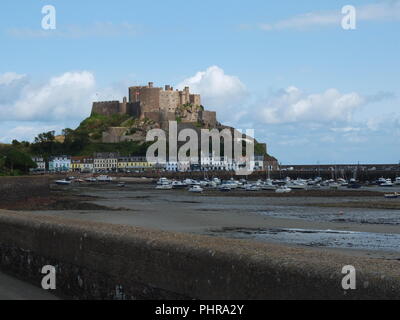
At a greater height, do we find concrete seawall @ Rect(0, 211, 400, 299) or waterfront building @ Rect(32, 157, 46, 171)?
waterfront building @ Rect(32, 157, 46, 171)

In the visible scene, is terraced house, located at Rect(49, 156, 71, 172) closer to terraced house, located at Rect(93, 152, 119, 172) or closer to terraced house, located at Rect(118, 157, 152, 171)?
terraced house, located at Rect(93, 152, 119, 172)

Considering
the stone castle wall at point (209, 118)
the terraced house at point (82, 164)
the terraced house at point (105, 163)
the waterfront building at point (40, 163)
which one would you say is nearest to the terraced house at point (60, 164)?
the terraced house at point (82, 164)

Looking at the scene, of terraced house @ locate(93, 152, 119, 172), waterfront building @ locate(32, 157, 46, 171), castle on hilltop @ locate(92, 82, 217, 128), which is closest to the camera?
waterfront building @ locate(32, 157, 46, 171)

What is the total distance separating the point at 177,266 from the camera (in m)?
6.24

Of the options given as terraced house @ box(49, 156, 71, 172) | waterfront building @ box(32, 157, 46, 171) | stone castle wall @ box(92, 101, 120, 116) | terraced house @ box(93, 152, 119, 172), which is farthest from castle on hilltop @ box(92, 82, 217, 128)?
waterfront building @ box(32, 157, 46, 171)

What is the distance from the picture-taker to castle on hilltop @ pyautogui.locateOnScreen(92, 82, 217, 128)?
569 ft

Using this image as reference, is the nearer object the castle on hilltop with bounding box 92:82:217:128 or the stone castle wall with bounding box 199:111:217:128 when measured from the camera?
the castle on hilltop with bounding box 92:82:217:128

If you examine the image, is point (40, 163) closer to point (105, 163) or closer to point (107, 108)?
point (105, 163)

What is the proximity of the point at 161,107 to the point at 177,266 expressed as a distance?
561ft

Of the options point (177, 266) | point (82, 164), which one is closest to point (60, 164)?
point (82, 164)

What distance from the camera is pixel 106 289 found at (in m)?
7.39

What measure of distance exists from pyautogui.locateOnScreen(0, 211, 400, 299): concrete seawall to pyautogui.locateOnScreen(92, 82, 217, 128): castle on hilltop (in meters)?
162
